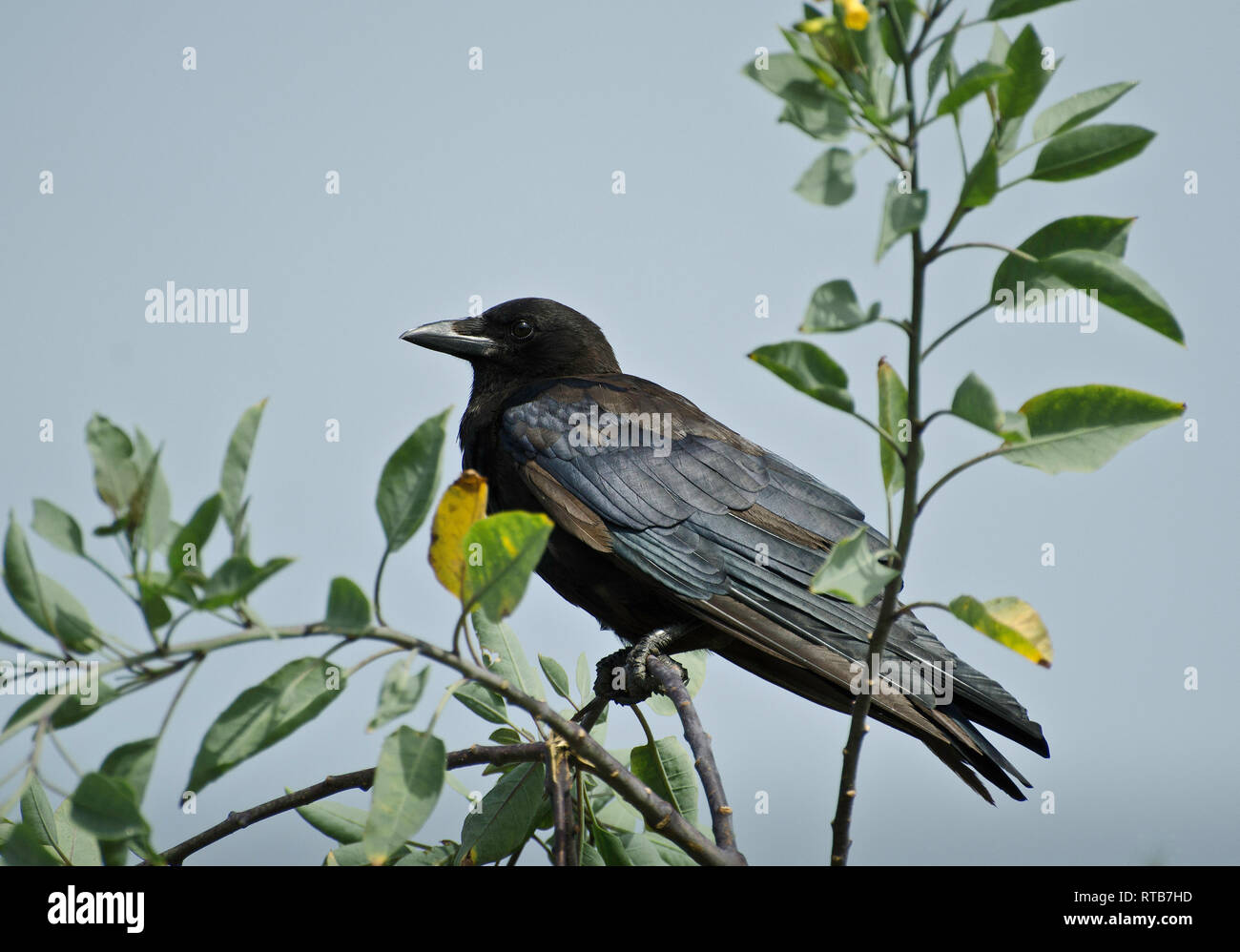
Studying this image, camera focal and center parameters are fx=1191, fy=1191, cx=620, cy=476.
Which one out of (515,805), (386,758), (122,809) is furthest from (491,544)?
(515,805)

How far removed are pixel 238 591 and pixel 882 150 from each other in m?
0.84

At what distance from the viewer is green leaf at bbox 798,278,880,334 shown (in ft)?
4.18

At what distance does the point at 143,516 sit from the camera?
127 centimetres

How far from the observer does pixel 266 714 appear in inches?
52.7

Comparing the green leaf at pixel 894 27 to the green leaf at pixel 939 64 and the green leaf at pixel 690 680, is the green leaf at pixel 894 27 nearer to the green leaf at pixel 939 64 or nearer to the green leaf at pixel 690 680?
the green leaf at pixel 939 64

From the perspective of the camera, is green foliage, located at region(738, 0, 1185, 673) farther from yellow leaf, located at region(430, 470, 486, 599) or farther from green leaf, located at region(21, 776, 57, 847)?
green leaf, located at region(21, 776, 57, 847)

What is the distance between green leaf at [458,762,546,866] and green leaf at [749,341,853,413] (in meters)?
1.32

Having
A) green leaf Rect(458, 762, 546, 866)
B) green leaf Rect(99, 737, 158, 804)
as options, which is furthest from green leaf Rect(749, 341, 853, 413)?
green leaf Rect(458, 762, 546, 866)

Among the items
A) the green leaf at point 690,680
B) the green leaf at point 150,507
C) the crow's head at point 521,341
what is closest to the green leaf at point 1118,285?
the green leaf at point 150,507

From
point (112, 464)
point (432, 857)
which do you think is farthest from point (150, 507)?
point (432, 857)

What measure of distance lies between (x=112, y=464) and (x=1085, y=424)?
1.14 metres

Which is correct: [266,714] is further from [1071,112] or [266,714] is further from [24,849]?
[1071,112]
